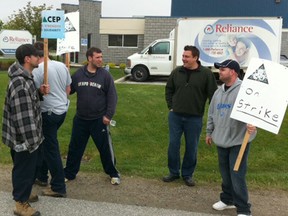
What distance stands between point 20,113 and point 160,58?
14.2 meters

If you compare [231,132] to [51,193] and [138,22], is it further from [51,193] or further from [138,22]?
[138,22]

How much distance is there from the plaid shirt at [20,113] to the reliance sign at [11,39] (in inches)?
1120

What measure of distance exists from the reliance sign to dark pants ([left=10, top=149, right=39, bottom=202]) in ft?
Result: 93.3

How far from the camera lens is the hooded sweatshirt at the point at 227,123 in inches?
158

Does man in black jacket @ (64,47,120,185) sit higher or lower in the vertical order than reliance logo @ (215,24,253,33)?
lower

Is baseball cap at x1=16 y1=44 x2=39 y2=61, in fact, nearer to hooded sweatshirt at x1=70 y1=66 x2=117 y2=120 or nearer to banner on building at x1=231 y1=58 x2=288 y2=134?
hooded sweatshirt at x1=70 y1=66 x2=117 y2=120

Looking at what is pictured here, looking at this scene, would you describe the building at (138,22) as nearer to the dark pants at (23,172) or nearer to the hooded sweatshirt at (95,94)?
the hooded sweatshirt at (95,94)

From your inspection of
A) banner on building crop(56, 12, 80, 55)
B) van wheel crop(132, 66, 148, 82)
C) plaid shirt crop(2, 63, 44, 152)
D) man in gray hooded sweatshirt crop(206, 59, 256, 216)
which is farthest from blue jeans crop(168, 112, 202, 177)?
van wheel crop(132, 66, 148, 82)

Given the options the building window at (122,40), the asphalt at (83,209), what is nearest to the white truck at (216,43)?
the building window at (122,40)

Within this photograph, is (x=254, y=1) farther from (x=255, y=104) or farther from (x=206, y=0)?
(x=255, y=104)

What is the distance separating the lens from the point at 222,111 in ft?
13.5

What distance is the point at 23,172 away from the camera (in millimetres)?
4035

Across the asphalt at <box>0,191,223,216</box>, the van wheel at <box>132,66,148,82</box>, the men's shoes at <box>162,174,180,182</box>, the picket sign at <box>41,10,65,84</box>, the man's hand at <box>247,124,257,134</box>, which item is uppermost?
the picket sign at <box>41,10,65,84</box>

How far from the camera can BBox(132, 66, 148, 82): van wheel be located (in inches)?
702
